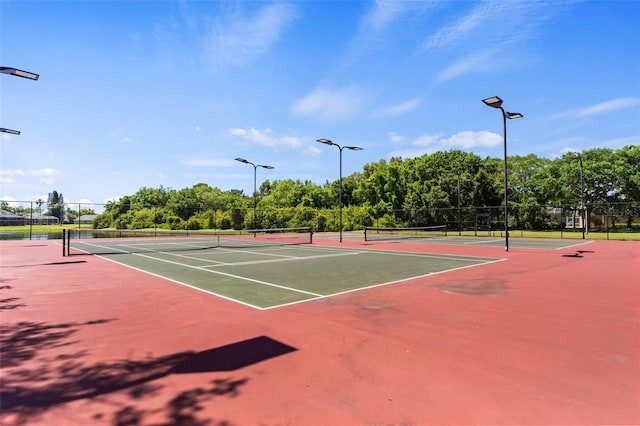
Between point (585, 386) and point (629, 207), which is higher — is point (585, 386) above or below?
below

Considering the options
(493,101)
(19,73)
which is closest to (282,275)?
(19,73)

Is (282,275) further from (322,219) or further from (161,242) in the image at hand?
(322,219)

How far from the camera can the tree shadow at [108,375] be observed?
2.88 metres

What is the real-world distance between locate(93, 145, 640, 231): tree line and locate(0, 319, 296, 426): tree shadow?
33507 mm

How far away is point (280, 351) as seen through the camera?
13.5ft

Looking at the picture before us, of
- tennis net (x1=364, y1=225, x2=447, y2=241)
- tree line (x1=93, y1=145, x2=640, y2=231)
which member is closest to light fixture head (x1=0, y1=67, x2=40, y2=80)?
tennis net (x1=364, y1=225, x2=447, y2=241)

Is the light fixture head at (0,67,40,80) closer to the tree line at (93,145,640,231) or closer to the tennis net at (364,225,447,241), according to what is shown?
Answer: the tennis net at (364,225,447,241)

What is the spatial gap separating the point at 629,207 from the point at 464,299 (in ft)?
128

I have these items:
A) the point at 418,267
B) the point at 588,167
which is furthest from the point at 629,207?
the point at 418,267

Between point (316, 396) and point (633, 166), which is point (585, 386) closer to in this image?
point (316, 396)

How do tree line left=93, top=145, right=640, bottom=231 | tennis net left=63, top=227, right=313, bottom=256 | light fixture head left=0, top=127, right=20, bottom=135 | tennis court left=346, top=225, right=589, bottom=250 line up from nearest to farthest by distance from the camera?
light fixture head left=0, top=127, right=20, bottom=135, tennis net left=63, top=227, right=313, bottom=256, tennis court left=346, top=225, right=589, bottom=250, tree line left=93, top=145, right=640, bottom=231

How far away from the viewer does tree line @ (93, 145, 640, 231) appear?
37.9 metres

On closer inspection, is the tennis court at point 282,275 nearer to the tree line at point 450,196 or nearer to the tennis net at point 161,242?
the tennis net at point 161,242

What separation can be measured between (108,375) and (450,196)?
47589 mm
